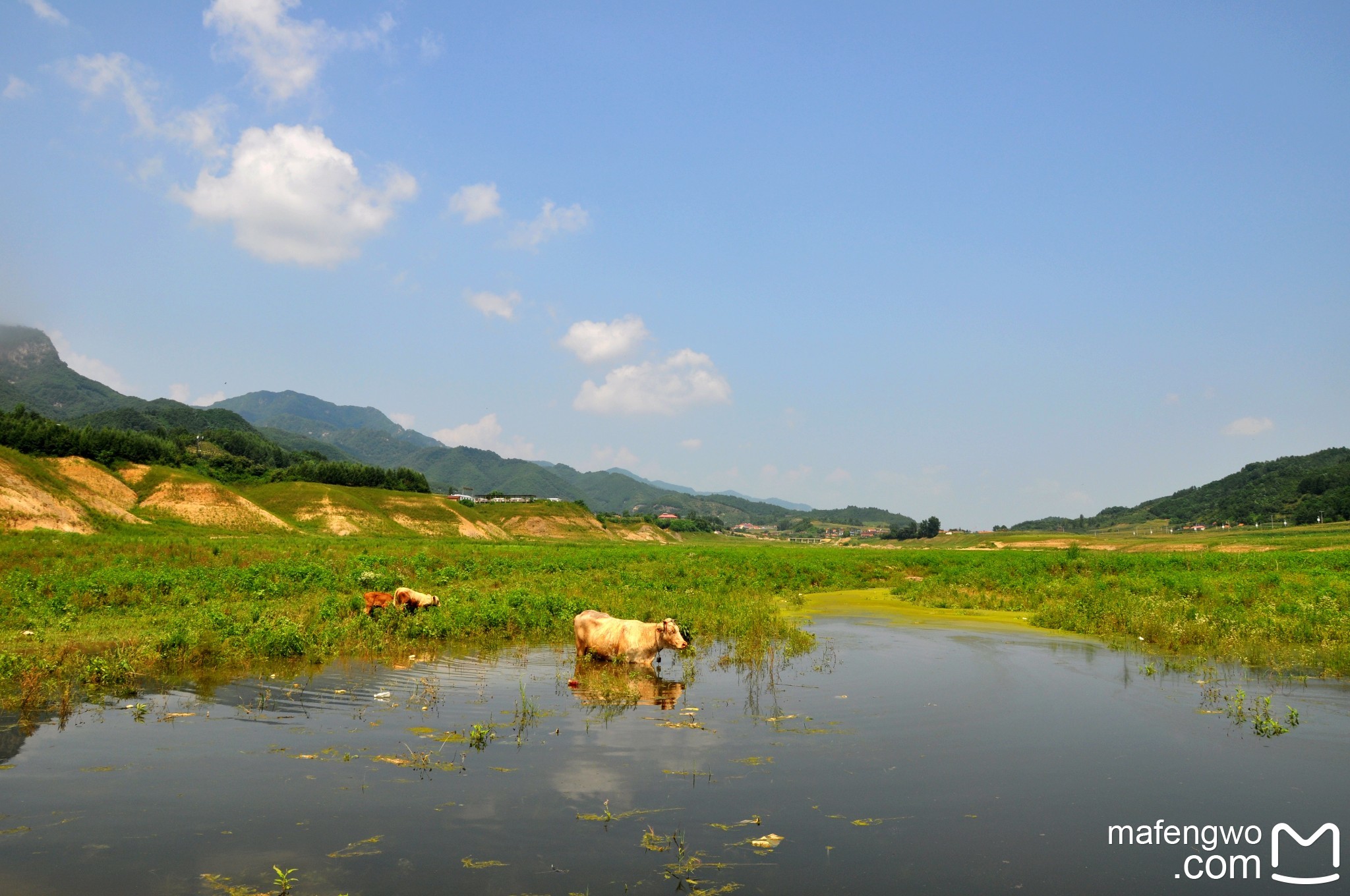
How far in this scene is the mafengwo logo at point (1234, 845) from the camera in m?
6.71

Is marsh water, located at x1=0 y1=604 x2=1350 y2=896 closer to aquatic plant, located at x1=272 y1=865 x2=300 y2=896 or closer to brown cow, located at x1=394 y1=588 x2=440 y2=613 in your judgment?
aquatic plant, located at x1=272 y1=865 x2=300 y2=896

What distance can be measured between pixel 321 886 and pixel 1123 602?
25.5 meters

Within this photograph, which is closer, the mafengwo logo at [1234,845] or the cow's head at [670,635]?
the mafengwo logo at [1234,845]

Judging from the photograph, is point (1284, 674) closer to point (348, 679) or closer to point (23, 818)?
point (348, 679)

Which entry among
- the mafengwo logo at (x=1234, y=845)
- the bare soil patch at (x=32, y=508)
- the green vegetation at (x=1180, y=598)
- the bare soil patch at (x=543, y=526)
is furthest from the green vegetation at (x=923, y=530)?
the mafengwo logo at (x=1234, y=845)

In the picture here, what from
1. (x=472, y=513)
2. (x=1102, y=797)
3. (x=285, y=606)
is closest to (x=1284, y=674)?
(x=1102, y=797)

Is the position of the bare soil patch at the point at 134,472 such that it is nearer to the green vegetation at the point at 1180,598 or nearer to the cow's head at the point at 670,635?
the green vegetation at the point at 1180,598

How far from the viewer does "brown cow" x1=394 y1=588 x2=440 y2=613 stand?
19.1 metres

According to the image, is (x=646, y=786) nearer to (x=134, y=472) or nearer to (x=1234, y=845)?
(x=1234, y=845)

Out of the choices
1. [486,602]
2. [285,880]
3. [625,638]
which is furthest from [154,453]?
[285,880]

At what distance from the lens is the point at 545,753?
364 inches

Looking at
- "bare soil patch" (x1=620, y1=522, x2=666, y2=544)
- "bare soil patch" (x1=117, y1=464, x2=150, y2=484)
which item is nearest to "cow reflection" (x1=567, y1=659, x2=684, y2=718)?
"bare soil patch" (x1=117, y1=464, x2=150, y2=484)

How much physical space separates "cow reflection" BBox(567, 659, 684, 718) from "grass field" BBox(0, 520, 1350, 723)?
12.2 ft

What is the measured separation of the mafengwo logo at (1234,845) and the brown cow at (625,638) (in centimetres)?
893
